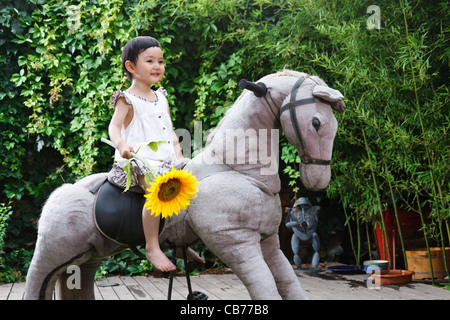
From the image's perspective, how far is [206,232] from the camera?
165 centimetres

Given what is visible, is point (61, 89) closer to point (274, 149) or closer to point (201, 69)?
point (201, 69)

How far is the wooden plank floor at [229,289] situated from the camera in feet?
11.5

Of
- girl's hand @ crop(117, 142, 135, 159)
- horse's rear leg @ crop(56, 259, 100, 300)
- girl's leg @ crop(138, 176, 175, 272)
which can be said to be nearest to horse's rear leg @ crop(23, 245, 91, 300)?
horse's rear leg @ crop(56, 259, 100, 300)

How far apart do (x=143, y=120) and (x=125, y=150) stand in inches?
8.6

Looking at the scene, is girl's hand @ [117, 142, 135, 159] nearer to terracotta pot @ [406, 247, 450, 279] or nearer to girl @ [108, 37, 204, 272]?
girl @ [108, 37, 204, 272]

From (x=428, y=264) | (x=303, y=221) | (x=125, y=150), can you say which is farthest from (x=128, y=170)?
(x=428, y=264)

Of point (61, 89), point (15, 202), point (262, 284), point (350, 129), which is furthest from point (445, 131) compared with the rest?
point (15, 202)

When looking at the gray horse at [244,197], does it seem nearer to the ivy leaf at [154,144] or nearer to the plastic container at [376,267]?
the ivy leaf at [154,144]

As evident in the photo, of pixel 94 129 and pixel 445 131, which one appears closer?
pixel 445 131

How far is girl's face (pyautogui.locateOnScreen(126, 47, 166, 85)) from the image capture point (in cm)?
184

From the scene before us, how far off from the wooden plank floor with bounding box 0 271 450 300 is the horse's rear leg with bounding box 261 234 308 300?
1.79 meters

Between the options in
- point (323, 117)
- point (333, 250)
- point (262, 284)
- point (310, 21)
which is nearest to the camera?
point (262, 284)

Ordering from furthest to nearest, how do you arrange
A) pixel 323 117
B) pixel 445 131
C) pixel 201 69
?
1. pixel 201 69
2. pixel 445 131
3. pixel 323 117
